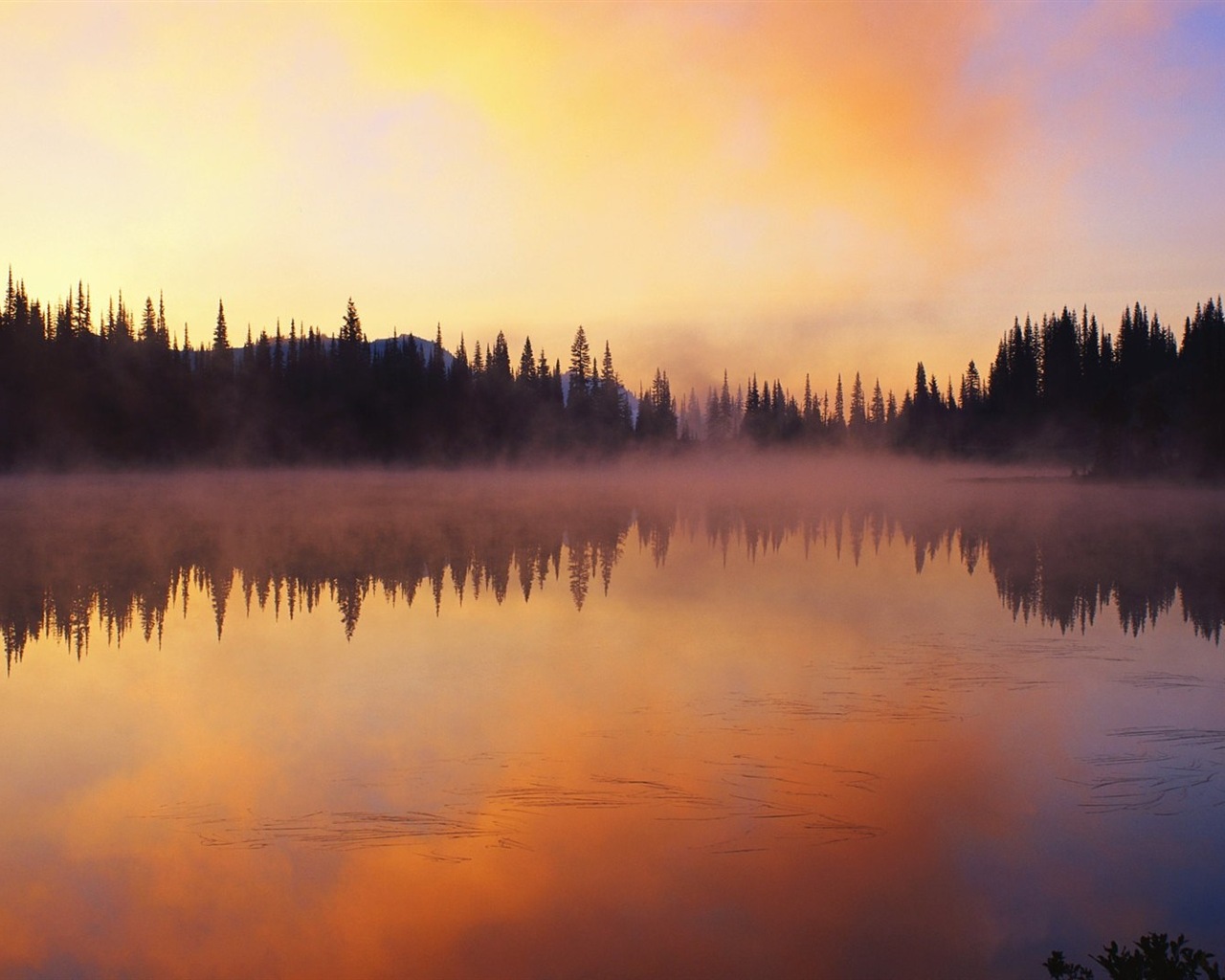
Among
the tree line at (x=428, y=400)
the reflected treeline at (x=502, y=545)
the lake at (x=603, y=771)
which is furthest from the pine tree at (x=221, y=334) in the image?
the lake at (x=603, y=771)

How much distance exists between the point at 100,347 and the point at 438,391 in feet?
94.1

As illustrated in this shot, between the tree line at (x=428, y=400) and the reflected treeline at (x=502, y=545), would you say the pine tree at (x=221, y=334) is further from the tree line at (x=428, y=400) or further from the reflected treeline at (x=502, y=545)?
the reflected treeline at (x=502, y=545)

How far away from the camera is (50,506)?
121 feet

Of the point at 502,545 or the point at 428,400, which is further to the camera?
the point at 428,400

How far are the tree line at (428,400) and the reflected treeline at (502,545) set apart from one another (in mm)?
28076

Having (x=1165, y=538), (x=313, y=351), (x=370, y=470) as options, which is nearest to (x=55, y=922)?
(x=1165, y=538)

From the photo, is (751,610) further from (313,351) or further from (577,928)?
(313,351)

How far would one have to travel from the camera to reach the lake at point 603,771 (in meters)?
5.52

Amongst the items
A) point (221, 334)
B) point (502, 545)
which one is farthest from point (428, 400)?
point (502, 545)

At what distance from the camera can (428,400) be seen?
3617 inches

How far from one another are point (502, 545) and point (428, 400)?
2807 inches

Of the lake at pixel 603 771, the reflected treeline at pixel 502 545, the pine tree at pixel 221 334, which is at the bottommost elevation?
the lake at pixel 603 771

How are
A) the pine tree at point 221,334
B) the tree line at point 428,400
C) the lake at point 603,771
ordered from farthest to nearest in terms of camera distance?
the pine tree at point 221,334
the tree line at point 428,400
the lake at point 603,771

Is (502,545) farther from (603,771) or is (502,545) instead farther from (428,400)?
(428,400)
